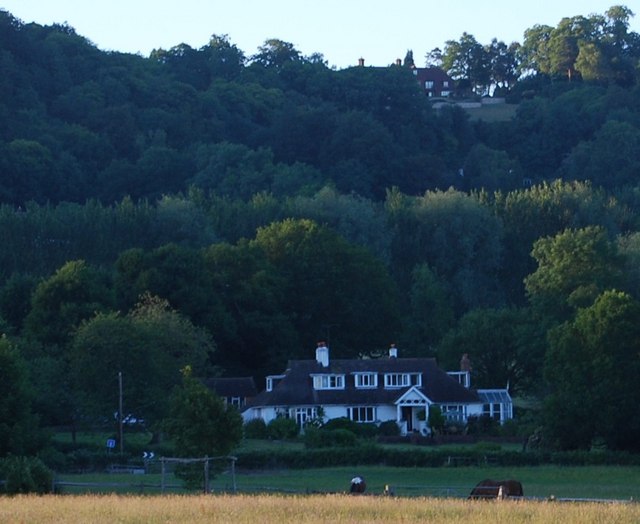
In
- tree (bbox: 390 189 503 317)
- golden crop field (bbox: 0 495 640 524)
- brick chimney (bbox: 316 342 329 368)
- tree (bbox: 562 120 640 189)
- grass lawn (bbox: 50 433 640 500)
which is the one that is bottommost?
grass lawn (bbox: 50 433 640 500)

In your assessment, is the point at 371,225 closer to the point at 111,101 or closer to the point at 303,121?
the point at 303,121

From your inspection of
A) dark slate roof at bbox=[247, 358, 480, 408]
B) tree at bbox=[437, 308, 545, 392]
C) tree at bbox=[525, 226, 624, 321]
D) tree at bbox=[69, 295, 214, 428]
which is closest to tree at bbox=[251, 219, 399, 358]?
tree at bbox=[525, 226, 624, 321]

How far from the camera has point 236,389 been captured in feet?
278

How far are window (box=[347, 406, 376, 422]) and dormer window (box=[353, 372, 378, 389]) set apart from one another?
1355 mm

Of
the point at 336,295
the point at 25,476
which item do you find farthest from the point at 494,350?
the point at 25,476

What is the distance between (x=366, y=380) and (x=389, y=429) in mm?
5363

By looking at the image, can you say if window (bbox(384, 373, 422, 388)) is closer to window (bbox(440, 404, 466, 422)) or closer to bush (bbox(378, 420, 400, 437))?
window (bbox(440, 404, 466, 422))

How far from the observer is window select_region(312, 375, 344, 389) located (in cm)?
8150

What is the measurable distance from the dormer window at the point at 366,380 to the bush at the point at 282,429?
6.99 m

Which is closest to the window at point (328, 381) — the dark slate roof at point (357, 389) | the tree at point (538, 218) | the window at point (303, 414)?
the dark slate roof at point (357, 389)

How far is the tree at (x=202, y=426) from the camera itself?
49344mm

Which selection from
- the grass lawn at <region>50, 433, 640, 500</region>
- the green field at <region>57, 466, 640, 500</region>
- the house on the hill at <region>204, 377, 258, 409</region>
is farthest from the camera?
the house on the hill at <region>204, 377, 258, 409</region>

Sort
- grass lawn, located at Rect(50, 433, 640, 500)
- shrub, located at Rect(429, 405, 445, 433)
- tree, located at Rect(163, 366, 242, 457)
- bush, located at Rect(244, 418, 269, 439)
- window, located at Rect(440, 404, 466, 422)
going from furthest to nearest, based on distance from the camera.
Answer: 1. window, located at Rect(440, 404, 466, 422)
2. shrub, located at Rect(429, 405, 445, 433)
3. bush, located at Rect(244, 418, 269, 439)
4. tree, located at Rect(163, 366, 242, 457)
5. grass lawn, located at Rect(50, 433, 640, 500)

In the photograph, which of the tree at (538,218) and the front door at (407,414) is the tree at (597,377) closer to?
the front door at (407,414)
